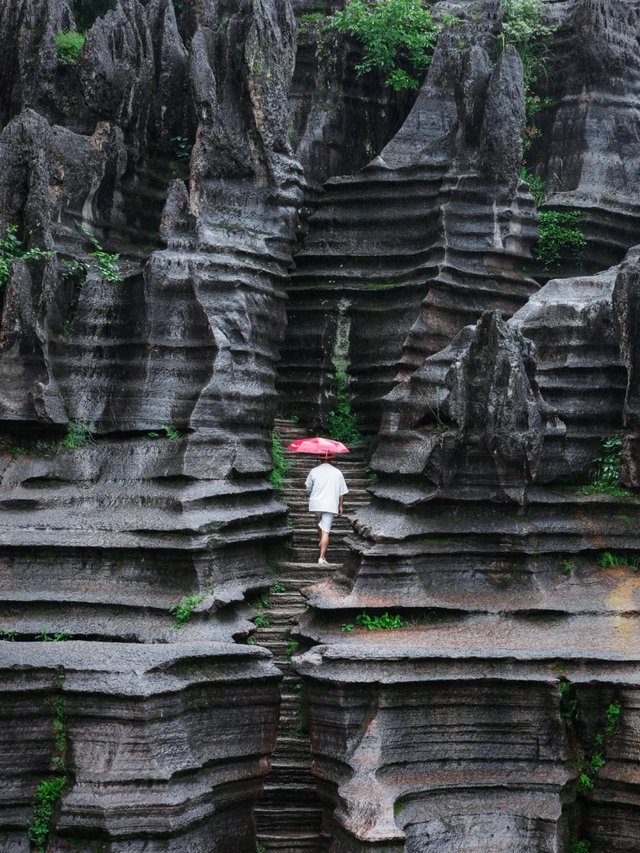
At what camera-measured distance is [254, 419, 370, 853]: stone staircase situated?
12.7m

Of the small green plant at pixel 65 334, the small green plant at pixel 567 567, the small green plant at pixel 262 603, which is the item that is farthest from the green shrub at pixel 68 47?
the small green plant at pixel 567 567

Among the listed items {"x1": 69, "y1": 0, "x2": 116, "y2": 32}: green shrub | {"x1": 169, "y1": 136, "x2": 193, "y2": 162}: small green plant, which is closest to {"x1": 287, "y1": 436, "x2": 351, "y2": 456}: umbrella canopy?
{"x1": 169, "y1": 136, "x2": 193, "y2": 162}: small green plant

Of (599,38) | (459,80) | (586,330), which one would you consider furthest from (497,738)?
(599,38)

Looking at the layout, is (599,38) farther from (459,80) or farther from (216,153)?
(216,153)

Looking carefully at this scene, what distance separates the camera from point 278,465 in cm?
1692

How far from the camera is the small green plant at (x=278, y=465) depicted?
54.3ft

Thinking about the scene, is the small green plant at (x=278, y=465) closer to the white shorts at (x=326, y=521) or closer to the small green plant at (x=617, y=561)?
the white shorts at (x=326, y=521)

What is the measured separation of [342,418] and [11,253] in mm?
5362

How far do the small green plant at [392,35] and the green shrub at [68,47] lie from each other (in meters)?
4.49

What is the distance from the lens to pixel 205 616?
44.4ft

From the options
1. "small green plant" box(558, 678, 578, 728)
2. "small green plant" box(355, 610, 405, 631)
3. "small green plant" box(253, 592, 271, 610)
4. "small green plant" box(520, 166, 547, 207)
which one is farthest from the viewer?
"small green plant" box(520, 166, 547, 207)

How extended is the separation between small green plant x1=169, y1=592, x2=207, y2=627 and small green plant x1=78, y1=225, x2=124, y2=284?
496cm

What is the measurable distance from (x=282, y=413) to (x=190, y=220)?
3312mm

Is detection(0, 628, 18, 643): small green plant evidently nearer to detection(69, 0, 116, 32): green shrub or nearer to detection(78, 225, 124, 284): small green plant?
detection(78, 225, 124, 284): small green plant
